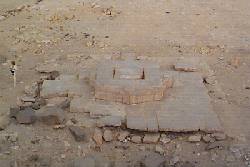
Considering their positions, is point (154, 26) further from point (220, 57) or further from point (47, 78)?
point (47, 78)

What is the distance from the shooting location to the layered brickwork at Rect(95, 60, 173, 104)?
6.24 meters

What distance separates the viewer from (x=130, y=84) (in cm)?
629

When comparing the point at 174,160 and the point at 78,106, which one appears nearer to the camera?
the point at 174,160

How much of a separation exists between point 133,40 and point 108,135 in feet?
11.0

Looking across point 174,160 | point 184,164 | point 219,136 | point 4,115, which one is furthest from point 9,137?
point 219,136

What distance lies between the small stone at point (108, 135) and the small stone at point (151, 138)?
0.43m

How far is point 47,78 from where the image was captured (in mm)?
7207

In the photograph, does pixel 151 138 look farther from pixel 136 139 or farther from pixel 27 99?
pixel 27 99

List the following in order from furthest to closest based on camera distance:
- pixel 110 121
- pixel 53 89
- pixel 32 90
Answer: pixel 32 90
pixel 53 89
pixel 110 121

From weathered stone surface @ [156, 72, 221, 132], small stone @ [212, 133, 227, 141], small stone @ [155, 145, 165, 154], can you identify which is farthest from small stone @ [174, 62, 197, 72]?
small stone @ [155, 145, 165, 154]

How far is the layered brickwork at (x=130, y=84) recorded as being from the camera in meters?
6.24

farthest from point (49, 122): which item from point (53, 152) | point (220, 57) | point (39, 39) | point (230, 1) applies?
point (230, 1)

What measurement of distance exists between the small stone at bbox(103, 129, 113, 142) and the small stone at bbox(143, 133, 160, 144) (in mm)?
430

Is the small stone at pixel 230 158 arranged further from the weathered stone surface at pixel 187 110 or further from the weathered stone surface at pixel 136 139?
the weathered stone surface at pixel 136 139
